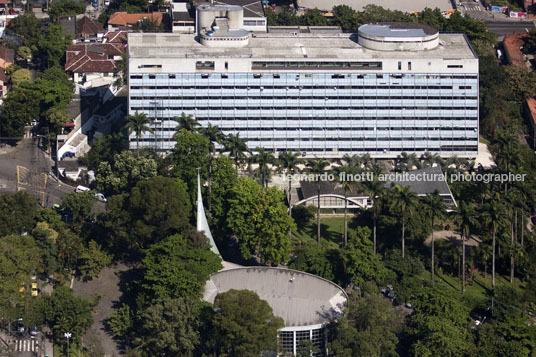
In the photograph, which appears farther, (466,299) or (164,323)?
(466,299)

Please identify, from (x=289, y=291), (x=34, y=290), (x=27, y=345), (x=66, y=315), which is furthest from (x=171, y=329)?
(x=34, y=290)

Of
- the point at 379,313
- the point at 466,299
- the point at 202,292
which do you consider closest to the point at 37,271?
the point at 202,292

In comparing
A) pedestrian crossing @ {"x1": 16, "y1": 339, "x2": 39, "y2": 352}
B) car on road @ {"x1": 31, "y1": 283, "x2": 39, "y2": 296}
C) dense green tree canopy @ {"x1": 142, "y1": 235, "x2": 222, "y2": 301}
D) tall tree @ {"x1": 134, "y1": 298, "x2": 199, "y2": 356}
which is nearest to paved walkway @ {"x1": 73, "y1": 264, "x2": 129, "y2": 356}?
tall tree @ {"x1": 134, "y1": 298, "x2": 199, "y2": 356}

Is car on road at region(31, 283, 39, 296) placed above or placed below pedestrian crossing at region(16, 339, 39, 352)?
above

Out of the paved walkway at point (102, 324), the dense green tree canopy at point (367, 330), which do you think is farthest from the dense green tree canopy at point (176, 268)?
the dense green tree canopy at point (367, 330)

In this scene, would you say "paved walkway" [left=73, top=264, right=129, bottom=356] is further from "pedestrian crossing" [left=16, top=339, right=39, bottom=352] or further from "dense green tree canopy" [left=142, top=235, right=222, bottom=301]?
"dense green tree canopy" [left=142, top=235, right=222, bottom=301]

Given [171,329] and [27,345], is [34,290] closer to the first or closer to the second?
[27,345]

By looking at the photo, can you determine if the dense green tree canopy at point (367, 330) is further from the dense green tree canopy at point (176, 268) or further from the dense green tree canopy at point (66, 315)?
the dense green tree canopy at point (66, 315)

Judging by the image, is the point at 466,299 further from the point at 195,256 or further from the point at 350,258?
the point at 195,256
